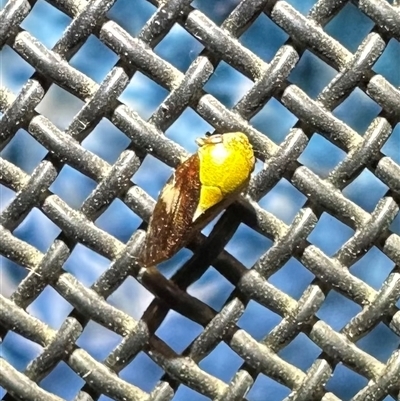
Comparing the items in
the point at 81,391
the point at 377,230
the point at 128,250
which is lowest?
the point at 81,391

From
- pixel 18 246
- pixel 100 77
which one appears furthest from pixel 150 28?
pixel 18 246

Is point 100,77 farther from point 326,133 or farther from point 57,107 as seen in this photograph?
point 326,133

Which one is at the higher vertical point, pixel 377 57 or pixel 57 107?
pixel 377 57
